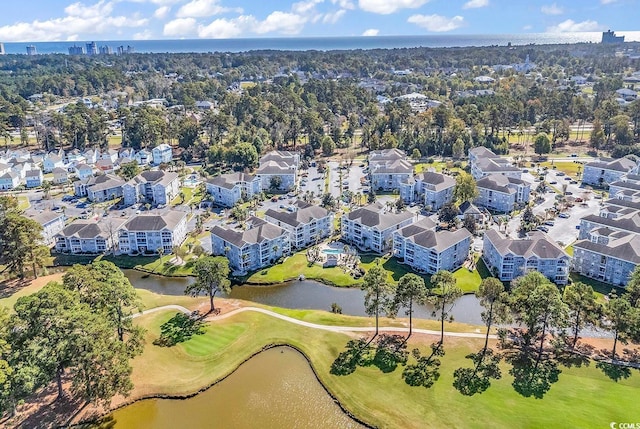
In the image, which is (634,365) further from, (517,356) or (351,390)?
(351,390)

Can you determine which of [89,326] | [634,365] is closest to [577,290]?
[634,365]

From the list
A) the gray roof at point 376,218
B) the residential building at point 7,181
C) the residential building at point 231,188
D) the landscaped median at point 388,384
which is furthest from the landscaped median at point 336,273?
the residential building at point 7,181

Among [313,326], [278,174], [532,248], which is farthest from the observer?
[278,174]

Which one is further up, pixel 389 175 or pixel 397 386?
pixel 389 175

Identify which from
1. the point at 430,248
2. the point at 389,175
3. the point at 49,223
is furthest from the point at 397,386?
the point at 49,223

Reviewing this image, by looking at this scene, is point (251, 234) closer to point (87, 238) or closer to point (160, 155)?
point (87, 238)

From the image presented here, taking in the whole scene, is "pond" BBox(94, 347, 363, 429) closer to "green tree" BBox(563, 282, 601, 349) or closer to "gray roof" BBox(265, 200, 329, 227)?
"green tree" BBox(563, 282, 601, 349)
